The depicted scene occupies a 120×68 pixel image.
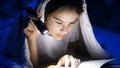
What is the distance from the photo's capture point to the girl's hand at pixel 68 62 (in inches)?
71.6

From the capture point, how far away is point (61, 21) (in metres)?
1.81

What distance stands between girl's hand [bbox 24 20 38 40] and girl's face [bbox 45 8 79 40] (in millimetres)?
72

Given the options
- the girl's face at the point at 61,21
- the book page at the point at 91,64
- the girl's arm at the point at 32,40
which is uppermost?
the girl's face at the point at 61,21

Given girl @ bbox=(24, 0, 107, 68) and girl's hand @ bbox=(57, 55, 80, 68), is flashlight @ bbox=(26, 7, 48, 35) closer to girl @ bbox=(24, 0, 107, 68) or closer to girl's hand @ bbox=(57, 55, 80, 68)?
girl @ bbox=(24, 0, 107, 68)

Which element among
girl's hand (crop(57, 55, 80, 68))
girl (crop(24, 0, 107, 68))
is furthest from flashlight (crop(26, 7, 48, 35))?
girl's hand (crop(57, 55, 80, 68))

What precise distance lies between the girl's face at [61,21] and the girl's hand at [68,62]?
0.42ft

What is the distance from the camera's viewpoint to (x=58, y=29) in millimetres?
1825

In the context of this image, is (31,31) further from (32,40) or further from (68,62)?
(68,62)

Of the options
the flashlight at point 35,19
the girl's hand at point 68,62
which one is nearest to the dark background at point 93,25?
the flashlight at point 35,19

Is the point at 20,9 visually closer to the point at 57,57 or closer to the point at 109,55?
the point at 57,57

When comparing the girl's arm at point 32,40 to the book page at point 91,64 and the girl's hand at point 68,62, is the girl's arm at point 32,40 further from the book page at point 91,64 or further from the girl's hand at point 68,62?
the book page at point 91,64

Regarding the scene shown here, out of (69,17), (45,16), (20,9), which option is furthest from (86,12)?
(20,9)

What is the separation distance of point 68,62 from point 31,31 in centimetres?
26

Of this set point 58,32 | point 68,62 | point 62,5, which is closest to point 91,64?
point 68,62
